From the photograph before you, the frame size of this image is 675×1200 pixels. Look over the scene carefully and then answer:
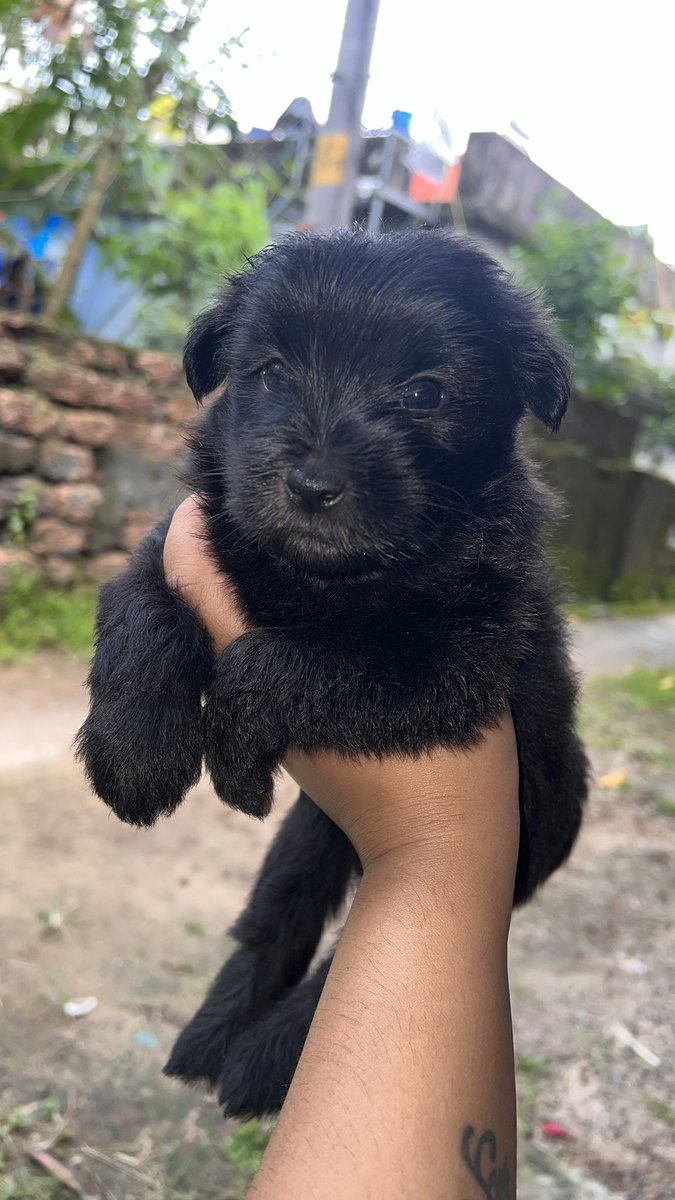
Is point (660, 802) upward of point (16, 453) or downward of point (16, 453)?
downward

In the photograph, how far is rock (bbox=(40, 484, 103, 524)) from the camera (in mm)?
5188

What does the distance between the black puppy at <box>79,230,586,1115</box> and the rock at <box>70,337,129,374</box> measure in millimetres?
3814

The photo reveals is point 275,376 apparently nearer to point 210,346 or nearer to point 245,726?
point 210,346

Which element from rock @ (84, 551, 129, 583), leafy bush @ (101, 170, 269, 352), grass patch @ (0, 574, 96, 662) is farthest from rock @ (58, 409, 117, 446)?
leafy bush @ (101, 170, 269, 352)

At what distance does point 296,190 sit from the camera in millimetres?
7070

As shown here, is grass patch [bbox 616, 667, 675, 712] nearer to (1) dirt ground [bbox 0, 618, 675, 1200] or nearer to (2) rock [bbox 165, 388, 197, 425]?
(1) dirt ground [bbox 0, 618, 675, 1200]

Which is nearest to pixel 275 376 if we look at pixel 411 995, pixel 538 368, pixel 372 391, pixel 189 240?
pixel 372 391

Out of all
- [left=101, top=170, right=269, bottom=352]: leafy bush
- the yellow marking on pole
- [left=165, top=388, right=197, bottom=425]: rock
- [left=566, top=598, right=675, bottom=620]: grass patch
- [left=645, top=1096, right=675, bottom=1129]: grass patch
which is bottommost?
[left=566, top=598, right=675, bottom=620]: grass patch

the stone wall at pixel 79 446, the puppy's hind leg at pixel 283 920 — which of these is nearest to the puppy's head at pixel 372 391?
the puppy's hind leg at pixel 283 920

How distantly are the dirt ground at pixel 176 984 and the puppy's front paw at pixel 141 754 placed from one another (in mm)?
1077

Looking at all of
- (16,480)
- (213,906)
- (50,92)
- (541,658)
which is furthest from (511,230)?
(541,658)

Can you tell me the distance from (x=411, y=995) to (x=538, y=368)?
105 cm

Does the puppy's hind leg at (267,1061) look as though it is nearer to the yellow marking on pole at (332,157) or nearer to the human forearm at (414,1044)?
the human forearm at (414,1044)

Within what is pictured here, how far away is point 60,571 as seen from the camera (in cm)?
528
